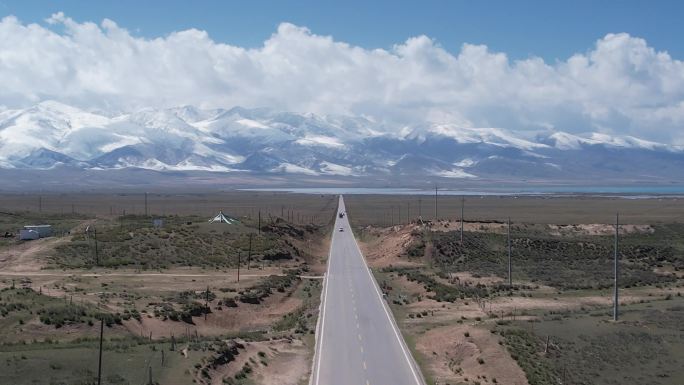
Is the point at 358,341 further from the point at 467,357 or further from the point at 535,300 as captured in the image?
the point at 535,300

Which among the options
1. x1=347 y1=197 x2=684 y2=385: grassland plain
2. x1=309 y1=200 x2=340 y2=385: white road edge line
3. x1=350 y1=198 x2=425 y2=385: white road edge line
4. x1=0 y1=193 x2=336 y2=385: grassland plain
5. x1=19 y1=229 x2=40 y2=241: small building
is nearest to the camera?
x1=0 y1=193 x2=336 y2=385: grassland plain

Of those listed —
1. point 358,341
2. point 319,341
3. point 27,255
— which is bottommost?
point 319,341

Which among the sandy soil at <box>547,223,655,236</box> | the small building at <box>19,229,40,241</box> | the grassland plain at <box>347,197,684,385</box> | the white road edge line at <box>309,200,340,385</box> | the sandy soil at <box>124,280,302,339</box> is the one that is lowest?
the sandy soil at <box>124,280,302,339</box>

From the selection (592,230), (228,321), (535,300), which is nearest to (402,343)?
(228,321)

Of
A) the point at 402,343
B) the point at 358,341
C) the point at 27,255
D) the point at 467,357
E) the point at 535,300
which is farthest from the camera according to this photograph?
the point at 27,255

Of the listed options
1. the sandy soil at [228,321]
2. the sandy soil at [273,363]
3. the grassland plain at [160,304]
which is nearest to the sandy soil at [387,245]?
the grassland plain at [160,304]

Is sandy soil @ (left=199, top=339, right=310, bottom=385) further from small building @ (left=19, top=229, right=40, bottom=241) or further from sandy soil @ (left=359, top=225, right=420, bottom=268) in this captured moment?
small building @ (left=19, top=229, right=40, bottom=241)

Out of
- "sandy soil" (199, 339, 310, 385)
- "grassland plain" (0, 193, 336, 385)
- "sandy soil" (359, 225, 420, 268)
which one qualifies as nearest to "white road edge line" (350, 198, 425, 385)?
"grassland plain" (0, 193, 336, 385)

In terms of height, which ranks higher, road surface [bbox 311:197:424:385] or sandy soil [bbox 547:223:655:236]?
sandy soil [bbox 547:223:655:236]
